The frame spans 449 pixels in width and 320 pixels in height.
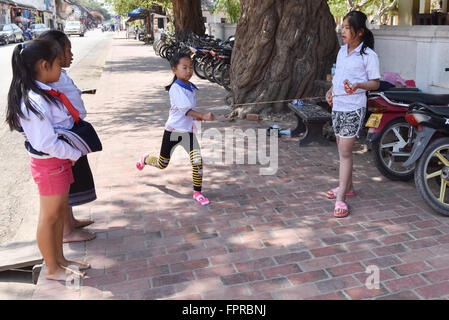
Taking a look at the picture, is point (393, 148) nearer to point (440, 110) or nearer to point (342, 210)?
point (440, 110)

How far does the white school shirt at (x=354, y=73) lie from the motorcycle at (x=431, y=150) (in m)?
0.62

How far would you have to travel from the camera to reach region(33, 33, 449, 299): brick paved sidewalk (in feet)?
10.5

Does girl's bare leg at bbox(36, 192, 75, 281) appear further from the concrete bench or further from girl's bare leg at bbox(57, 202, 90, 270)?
the concrete bench

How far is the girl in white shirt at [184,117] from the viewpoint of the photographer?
14.4 ft

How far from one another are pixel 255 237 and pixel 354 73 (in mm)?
1682

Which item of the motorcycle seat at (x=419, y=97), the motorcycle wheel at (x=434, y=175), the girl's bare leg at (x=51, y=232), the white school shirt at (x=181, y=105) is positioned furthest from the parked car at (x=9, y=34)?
the motorcycle wheel at (x=434, y=175)

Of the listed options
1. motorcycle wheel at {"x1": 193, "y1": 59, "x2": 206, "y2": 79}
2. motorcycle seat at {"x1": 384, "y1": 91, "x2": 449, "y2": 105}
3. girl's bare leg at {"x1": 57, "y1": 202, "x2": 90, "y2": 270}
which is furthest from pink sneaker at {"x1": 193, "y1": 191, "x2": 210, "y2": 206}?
motorcycle wheel at {"x1": 193, "y1": 59, "x2": 206, "y2": 79}

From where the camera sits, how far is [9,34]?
37.4 metres

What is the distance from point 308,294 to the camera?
3104mm

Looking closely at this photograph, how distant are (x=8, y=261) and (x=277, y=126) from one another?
4.77 m

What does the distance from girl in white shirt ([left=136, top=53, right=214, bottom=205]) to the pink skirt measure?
1.54m

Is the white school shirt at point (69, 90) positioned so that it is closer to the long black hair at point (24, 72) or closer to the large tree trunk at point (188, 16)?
the long black hair at point (24, 72)

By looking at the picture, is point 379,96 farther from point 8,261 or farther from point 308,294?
point 8,261
